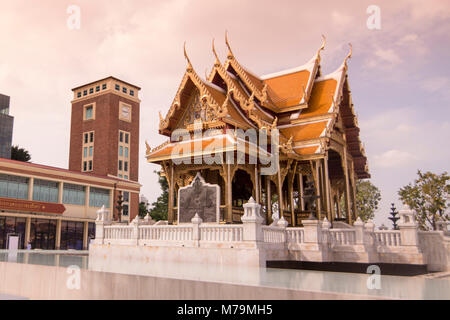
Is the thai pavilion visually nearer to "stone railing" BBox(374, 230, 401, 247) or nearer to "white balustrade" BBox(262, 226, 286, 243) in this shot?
"white balustrade" BBox(262, 226, 286, 243)

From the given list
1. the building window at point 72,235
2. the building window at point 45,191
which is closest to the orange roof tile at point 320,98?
the building window at point 45,191

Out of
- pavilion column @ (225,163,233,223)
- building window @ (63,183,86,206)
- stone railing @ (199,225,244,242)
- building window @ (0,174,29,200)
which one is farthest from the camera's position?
building window @ (63,183,86,206)

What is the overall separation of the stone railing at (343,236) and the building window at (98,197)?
3764cm

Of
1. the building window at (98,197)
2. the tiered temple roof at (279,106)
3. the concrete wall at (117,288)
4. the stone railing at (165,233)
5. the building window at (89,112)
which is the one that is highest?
the building window at (89,112)

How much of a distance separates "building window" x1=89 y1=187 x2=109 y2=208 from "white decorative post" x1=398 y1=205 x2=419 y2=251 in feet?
130

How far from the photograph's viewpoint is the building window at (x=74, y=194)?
4436 centimetres

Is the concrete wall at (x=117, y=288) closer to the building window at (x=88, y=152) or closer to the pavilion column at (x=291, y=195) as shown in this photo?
the pavilion column at (x=291, y=195)

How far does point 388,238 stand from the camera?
14438 mm

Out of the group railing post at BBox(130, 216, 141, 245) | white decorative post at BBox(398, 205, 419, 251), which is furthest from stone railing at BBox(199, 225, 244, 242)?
white decorative post at BBox(398, 205, 419, 251)

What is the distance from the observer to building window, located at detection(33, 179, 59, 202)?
41.2m

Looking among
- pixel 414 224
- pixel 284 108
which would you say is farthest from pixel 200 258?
pixel 284 108

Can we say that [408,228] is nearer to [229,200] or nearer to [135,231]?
[229,200]

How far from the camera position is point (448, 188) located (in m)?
31.0
